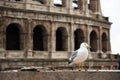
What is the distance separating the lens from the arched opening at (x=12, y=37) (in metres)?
35.7

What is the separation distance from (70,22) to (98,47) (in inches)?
258

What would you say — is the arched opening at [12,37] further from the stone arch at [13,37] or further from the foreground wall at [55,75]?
the foreground wall at [55,75]

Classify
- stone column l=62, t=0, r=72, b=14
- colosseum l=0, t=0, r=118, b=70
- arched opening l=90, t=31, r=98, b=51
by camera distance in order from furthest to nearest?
1. arched opening l=90, t=31, r=98, b=51
2. stone column l=62, t=0, r=72, b=14
3. colosseum l=0, t=0, r=118, b=70

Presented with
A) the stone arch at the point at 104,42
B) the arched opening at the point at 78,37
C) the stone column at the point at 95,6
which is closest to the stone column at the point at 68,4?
the arched opening at the point at 78,37

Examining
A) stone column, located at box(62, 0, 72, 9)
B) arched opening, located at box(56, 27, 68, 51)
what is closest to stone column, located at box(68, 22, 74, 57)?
arched opening, located at box(56, 27, 68, 51)

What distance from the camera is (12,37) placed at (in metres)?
36.0

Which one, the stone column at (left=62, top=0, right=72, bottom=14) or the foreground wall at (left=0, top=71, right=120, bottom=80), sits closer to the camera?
the foreground wall at (left=0, top=71, right=120, bottom=80)

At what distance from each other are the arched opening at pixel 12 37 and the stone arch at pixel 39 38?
2395 millimetres

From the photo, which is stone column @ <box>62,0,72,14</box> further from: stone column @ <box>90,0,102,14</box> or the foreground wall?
the foreground wall

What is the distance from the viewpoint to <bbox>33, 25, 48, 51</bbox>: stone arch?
3688cm

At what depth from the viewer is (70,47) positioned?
127 ft

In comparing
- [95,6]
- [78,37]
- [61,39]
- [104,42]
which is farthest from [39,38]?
[104,42]

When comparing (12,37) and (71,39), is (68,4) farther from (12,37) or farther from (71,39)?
(12,37)

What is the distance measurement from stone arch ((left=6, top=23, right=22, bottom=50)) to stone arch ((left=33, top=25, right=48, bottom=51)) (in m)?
2.40
